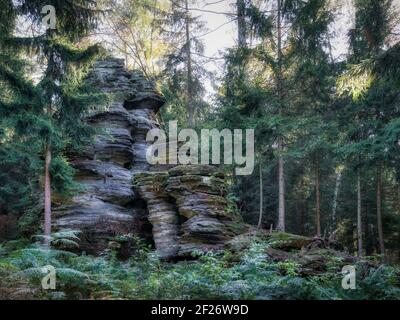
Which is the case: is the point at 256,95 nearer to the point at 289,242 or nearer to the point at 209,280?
the point at 289,242

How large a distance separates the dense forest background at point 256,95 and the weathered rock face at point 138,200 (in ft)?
3.81

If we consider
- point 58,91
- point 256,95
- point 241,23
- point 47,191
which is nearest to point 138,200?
point 47,191

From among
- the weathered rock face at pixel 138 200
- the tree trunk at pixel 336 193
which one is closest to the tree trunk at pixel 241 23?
the weathered rock face at pixel 138 200

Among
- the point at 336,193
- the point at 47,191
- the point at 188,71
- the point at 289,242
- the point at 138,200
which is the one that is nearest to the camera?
the point at 47,191

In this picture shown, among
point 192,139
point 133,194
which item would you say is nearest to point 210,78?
point 192,139

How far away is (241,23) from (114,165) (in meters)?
9.29

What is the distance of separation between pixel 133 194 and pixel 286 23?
1102 centimetres

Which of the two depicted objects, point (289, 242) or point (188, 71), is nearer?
point (289, 242)

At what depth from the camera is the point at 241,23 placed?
55.5 ft

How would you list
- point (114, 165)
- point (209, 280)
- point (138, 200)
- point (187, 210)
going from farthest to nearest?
point (114, 165) < point (138, 200) < point (187, 210) < point (209, 280)

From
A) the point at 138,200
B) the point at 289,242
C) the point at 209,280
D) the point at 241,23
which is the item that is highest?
the point at 241,23

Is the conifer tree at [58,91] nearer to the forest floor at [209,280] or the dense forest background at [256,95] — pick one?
the dense forest background at [256,95]

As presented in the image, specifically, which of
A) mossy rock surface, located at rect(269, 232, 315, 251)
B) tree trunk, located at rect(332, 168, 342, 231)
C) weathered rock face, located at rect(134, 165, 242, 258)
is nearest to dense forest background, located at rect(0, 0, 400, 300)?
tree trunk, located at rect(332, 168, 342, 231)

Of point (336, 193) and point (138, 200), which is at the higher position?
point (336, 193)
